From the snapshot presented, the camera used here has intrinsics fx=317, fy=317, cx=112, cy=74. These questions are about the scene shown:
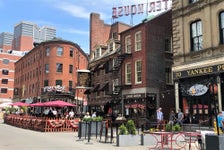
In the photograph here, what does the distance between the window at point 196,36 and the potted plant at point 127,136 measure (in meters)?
10.3

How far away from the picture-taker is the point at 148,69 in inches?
1193

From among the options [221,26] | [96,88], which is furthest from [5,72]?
[221,26]

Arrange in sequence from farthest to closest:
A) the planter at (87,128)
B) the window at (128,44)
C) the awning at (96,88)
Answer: the awning at (96,88) → the window at (128,44) → the planter at (87,128)

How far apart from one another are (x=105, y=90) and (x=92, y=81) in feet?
17.9

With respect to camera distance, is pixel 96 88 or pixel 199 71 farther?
pixel 96 88

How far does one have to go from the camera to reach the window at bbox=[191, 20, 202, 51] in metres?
23.1

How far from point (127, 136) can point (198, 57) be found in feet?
33.8

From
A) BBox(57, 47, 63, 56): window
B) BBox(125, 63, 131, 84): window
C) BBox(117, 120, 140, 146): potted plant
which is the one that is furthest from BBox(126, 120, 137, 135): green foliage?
BBox(57, 47, 63, 56): window

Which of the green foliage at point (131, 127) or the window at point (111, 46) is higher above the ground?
the window at point (111, 46)

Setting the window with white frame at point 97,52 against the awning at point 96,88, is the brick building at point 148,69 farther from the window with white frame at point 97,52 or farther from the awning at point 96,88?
the window with white frame at point 97,52

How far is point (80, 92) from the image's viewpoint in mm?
61219

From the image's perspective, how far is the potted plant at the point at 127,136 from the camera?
15.0m

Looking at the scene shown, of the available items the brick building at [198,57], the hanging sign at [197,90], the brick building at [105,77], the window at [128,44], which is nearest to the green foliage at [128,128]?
the brick building at [198,57]

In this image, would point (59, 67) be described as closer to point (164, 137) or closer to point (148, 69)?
point (148, 69)
